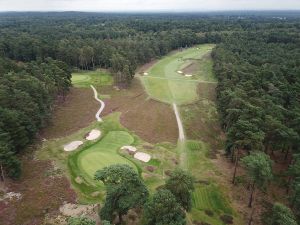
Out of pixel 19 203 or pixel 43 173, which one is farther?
pixel 43 173

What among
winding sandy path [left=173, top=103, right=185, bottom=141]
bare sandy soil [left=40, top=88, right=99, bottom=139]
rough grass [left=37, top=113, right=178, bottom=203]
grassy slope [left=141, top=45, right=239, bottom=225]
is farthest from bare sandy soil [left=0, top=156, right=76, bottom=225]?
winding sandy path [left=173, top=103, right=185, bottom=141]

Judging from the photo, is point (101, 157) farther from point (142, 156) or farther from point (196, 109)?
point (196, 109)

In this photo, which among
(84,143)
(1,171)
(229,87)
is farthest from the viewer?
(229,87)

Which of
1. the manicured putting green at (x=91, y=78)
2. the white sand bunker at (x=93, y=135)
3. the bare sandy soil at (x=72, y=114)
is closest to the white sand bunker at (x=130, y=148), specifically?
the white sand bunker at (x=93, y=135)

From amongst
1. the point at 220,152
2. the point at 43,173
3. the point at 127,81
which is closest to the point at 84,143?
the point at 43,173

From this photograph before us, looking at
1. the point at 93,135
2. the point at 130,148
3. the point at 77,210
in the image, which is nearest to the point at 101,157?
the point at 130,148

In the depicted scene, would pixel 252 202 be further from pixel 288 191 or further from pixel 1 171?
pixel 1 171
